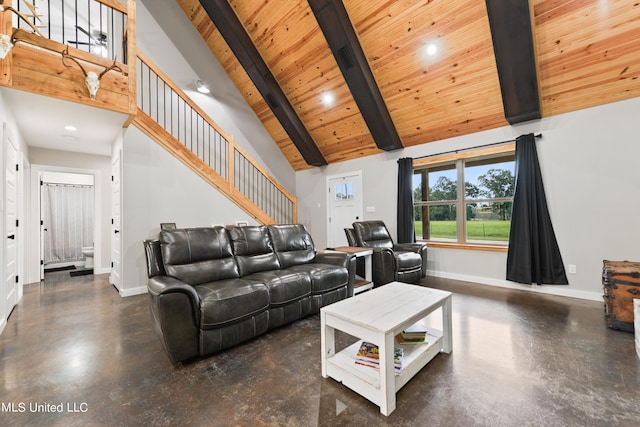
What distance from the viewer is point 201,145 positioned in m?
5.65

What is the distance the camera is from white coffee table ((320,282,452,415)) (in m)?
1.48

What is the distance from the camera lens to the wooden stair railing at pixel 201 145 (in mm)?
4143

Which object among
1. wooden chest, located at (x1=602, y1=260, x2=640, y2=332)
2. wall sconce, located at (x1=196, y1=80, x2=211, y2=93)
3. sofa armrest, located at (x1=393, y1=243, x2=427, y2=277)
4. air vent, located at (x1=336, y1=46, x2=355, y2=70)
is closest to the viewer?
wooden chest, located at (x1=602, y1=260, x2=640, y2=332)

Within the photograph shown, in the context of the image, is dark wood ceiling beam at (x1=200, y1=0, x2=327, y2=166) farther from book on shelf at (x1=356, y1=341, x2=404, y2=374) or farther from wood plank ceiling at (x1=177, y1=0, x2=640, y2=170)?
book on shelf at (x1=356, y1=341, x2=404, y2=374)

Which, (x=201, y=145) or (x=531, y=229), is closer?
(x=531, y=229)

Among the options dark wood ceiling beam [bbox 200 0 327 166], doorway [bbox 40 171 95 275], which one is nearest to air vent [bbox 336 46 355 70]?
dark wood ceiling beam [bbox 200 0 327 166]

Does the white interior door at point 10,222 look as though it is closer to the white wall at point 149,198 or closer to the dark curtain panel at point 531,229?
the white wall at point 149,198

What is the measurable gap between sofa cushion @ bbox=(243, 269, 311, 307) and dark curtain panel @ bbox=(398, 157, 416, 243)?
263cm

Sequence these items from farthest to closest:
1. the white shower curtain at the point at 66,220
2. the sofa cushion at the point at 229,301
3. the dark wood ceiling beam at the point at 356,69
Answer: the white shower curtain at the point at 66,220
the dark wood ceiling beam at the point at 356,69
the sofa cushion at the point at 229,301

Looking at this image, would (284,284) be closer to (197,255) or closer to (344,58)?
(197,255)

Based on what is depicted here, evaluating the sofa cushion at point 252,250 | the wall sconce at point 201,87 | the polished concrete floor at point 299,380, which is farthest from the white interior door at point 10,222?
the wall sconce at point 201,87

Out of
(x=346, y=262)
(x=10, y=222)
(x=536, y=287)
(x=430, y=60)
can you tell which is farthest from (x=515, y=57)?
(x=10, y=222)

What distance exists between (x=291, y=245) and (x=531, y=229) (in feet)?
10.4

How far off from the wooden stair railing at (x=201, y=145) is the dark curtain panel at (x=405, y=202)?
2436 millimetres
